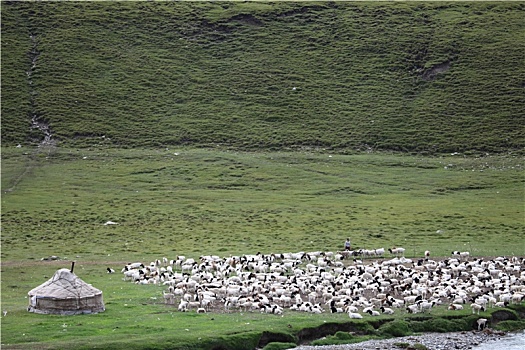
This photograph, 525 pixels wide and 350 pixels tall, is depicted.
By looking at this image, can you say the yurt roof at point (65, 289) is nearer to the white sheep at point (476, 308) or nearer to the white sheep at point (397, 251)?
the white sheep at point (476, 308)

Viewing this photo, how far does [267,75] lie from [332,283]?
91.4 metres

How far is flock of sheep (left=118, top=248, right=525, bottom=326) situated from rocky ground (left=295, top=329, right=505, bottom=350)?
2242 millimetres

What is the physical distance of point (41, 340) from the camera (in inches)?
1234

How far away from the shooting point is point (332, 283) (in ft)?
137

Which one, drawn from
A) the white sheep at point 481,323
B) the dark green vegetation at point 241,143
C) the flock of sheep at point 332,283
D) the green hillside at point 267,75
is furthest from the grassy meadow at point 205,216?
the green hillside at point 267,75

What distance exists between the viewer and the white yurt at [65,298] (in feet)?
118

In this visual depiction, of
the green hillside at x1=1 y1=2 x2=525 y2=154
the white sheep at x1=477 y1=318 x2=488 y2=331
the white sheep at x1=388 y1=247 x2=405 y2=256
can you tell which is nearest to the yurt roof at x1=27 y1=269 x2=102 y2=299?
the white sheep at x1=477 y1=318 x2=488 y2=331

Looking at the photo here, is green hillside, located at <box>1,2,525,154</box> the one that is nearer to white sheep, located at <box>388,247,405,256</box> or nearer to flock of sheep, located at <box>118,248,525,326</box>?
white sheep, located at <box>388,247,405,256</box>

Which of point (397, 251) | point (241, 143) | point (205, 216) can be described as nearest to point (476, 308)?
point (397, 251)

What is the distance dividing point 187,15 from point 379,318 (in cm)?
12026

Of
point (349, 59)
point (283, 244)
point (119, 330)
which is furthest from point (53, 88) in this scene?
point (119, 330)

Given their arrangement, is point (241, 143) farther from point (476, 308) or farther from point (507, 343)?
point (507, 343)

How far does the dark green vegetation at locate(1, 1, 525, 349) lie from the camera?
154 feet

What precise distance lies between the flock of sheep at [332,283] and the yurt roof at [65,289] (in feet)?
13.8
